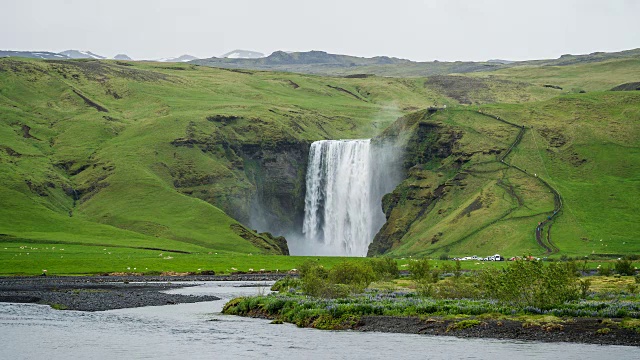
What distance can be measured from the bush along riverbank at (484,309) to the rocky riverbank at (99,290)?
13.3 metres

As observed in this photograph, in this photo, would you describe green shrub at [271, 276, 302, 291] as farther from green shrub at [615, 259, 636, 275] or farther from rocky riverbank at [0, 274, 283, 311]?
green shrub at [615, 259, 636, 275]

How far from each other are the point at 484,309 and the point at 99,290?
51287 mm

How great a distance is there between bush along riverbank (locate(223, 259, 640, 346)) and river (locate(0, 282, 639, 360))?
1.97m

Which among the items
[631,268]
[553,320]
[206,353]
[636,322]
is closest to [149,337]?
[206,353]

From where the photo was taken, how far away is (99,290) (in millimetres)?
95375

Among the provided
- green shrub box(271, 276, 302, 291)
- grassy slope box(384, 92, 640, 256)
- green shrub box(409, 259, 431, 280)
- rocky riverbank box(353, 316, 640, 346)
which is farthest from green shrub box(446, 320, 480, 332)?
grassy slope box(384, 92, 640, 256)

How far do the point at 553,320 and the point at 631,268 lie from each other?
60.4m

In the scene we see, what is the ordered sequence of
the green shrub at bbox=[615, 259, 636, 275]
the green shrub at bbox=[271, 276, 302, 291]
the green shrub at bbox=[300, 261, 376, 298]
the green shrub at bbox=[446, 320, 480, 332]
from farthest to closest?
the green shrub at bbox=[615, 259, 636, 275], the green shrub at bbox=[271, 276, 302, 291], the green shrub at bbox=[300, 261, 376, 298], the green shrub at bbox=[446, 320, 480, 332]

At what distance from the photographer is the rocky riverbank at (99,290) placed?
8125cm

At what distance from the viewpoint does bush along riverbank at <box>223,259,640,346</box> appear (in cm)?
5128

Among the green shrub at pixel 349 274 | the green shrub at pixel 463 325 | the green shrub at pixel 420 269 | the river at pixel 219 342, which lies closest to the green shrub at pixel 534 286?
the green shrub at pixel 463 325

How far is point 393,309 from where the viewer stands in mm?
62438

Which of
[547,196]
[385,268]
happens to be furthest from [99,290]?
[547,196]

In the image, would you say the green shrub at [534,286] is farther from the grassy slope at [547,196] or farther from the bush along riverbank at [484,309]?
the grassy slope at [547,196]
